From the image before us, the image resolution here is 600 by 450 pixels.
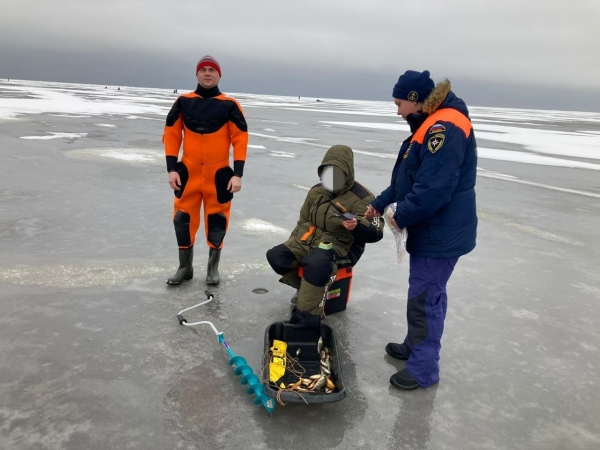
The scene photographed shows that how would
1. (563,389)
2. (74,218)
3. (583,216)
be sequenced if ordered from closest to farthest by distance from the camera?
(563,389) → (74,218) → (583,216)

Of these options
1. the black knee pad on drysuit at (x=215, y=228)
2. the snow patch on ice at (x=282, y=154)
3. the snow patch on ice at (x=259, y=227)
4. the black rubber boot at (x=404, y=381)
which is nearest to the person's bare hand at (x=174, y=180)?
the black knee pad on drysuit at (x=215, y=228)

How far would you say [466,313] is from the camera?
3773 mm

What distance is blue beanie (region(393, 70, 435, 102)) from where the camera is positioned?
101 inches

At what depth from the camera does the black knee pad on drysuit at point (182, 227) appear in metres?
4.06

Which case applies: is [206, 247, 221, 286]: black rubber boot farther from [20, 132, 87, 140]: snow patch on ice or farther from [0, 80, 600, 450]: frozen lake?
[20, 132, 87, 140]: snow patch on ice

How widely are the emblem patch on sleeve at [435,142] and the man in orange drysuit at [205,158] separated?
1.94m

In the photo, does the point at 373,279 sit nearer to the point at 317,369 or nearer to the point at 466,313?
the point at 466,313

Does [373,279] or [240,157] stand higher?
[240,157]

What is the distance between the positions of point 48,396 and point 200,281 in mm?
1785

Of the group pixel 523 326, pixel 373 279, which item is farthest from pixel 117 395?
pixel 523 326

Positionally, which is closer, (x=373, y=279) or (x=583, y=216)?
(x=373, y=279)

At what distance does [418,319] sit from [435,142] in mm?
1075

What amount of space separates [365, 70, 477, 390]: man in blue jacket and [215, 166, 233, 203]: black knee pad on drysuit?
5.47ft

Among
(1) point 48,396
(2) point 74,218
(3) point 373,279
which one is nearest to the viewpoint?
(1) point 48,396
